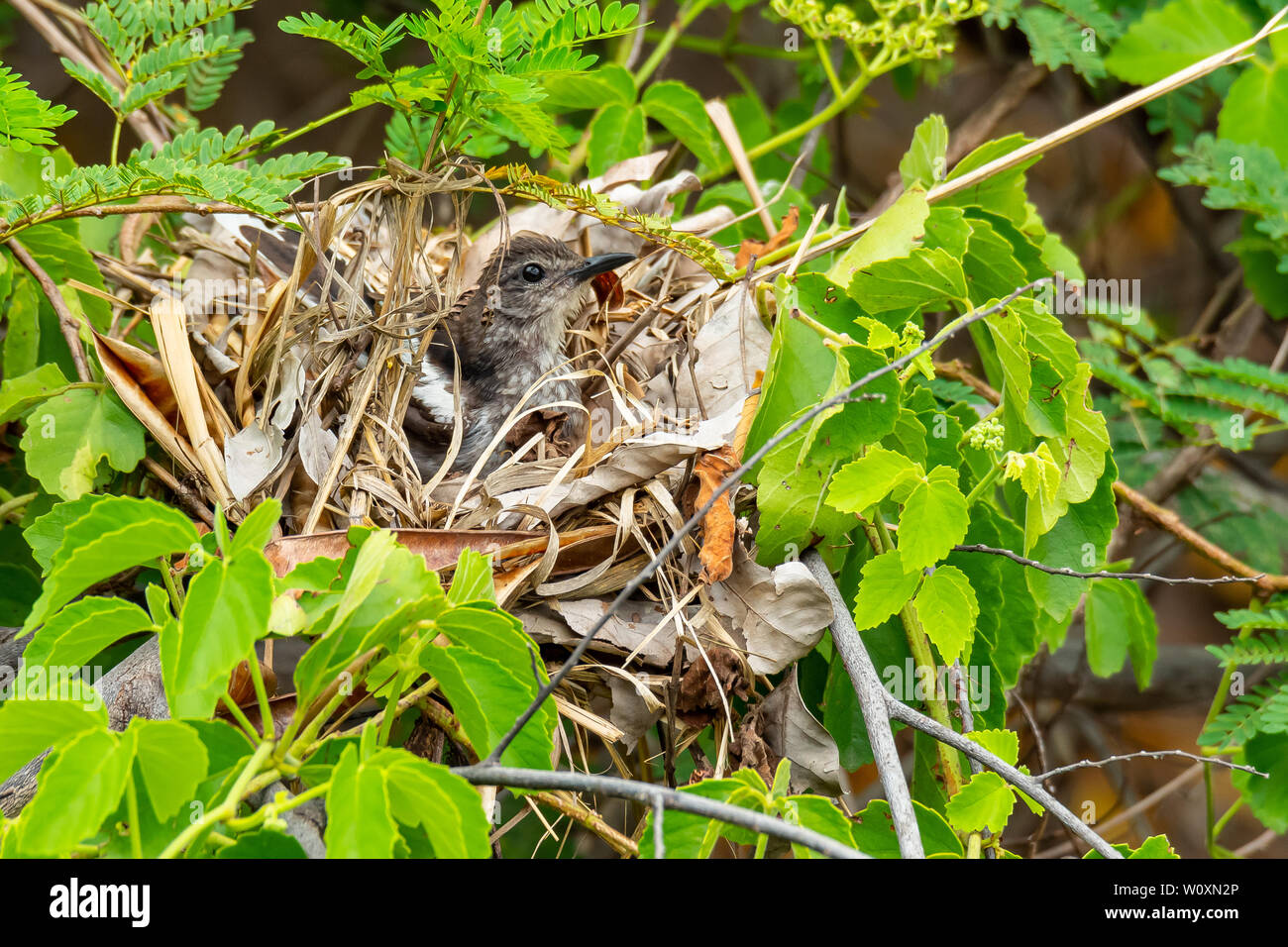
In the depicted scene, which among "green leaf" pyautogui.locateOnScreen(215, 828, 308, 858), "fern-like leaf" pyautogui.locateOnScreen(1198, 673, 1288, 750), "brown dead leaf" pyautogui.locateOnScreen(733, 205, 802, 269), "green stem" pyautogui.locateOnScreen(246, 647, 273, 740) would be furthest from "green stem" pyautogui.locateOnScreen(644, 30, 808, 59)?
"green leaf" pyautogui.locateOnScreen(215, 828, 308, 858)

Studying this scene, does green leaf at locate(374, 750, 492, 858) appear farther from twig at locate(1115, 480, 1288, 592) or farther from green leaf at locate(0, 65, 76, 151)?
twig at locate(1115, 480, 1288, 592)

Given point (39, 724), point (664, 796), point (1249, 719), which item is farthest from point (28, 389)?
point (1249, 719)

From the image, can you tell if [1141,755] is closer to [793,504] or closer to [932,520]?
[932,520]

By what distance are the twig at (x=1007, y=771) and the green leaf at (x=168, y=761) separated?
96 cm

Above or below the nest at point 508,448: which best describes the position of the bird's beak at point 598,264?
above

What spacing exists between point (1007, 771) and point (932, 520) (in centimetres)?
37

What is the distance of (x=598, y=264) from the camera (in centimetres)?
290

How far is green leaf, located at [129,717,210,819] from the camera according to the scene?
120 centimetres

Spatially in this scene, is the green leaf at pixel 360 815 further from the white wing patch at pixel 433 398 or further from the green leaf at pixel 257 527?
the white wing patch at pixel 433 398

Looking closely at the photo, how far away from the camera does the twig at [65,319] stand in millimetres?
2121

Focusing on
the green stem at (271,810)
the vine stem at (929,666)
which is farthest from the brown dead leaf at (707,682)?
the green stem at (271,810)

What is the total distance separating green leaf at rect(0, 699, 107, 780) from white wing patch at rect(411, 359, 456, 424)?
1.52 meters

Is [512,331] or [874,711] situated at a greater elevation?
[512,331]
